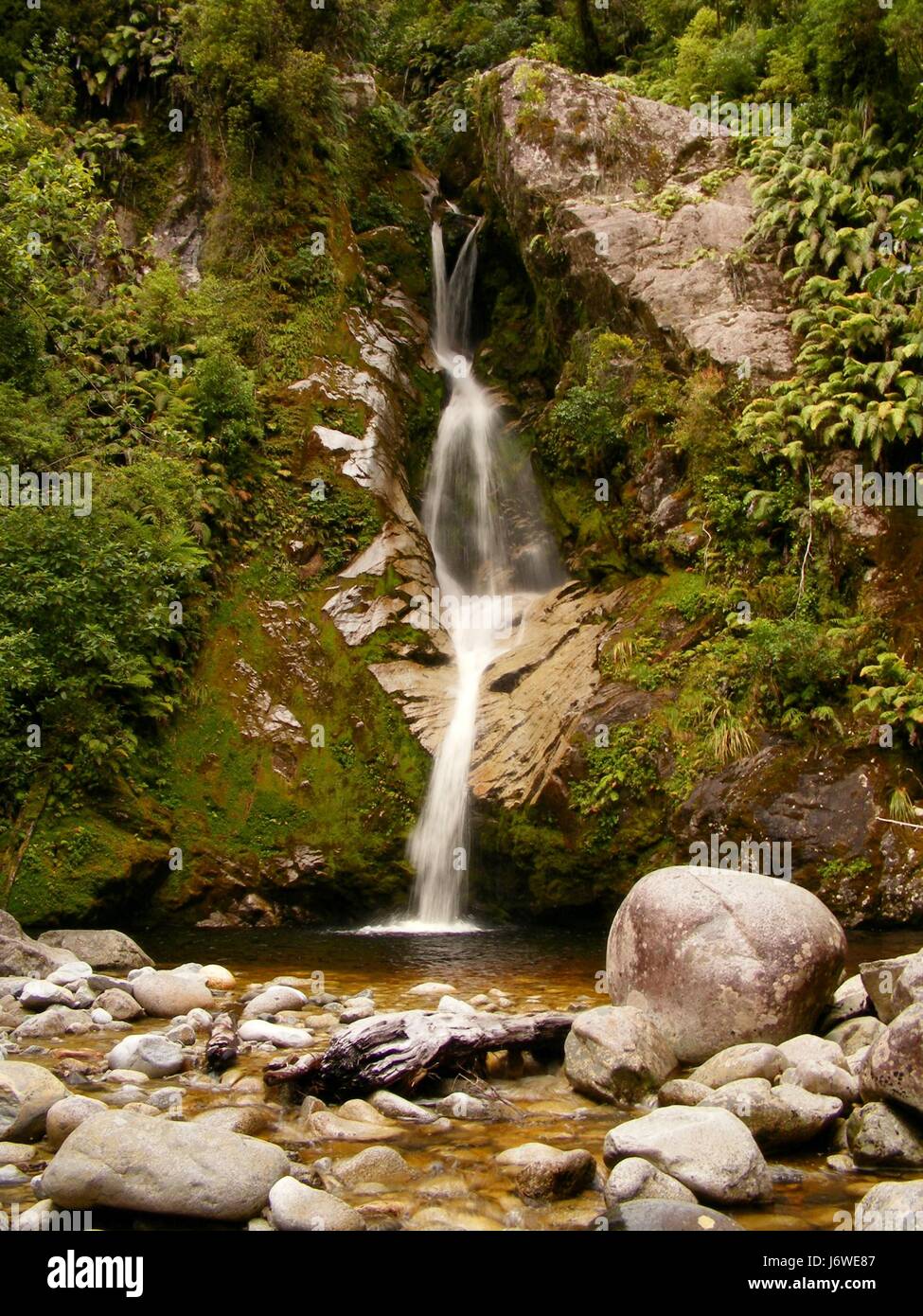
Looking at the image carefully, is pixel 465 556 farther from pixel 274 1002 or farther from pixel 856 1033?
pixel 856 1033

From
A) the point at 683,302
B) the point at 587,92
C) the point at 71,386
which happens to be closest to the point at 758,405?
the point at 683,302

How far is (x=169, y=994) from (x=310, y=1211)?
4285mm

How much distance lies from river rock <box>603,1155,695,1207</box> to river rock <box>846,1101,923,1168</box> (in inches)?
44.3

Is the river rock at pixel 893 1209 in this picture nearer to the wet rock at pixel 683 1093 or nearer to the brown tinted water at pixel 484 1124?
the brown tinted water at pixel 484 1124

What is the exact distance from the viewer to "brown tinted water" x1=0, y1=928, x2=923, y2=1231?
4328mm

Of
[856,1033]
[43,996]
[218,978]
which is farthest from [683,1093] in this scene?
[43,996]

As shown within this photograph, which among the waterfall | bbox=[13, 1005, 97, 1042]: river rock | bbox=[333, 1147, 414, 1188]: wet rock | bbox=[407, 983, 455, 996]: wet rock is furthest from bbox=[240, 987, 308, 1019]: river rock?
the waterfall

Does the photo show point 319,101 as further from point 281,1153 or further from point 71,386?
point 281,1153

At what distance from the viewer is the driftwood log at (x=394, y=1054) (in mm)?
5758

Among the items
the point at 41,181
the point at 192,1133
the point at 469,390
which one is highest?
the point at 41,181

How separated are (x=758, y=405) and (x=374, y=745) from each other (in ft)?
25.5

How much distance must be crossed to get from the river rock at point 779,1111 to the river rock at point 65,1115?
3112mm

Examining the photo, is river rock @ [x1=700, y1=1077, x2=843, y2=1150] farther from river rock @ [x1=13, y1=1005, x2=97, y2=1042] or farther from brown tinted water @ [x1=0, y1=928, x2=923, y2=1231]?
river rock @ [x1=13, y1=1005, x2=97, y2=1042]
